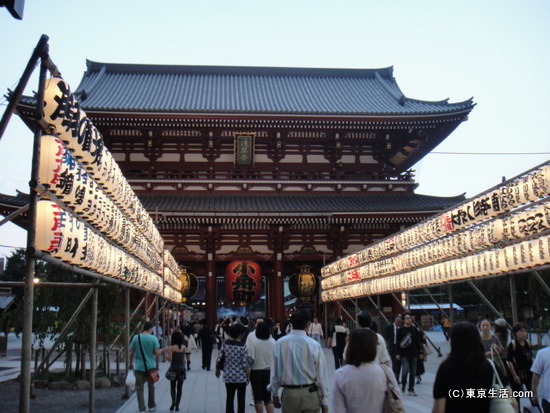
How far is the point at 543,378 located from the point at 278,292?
17.6 metres

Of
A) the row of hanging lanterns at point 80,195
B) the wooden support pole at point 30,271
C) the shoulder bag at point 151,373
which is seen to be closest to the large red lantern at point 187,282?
the row of hanging lanterns at point 80,195

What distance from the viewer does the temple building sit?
22922 millimetres

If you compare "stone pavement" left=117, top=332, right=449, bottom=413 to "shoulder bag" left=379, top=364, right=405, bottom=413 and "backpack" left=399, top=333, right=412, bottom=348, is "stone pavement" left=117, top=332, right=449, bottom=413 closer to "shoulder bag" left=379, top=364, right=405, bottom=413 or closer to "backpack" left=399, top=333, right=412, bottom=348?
"backpack" left=399, top=333, right=412, bottom=348

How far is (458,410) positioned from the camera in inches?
155

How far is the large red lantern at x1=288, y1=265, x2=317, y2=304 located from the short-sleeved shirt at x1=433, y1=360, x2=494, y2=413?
66.9 feet

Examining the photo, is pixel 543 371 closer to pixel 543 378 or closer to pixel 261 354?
pixel 543 378

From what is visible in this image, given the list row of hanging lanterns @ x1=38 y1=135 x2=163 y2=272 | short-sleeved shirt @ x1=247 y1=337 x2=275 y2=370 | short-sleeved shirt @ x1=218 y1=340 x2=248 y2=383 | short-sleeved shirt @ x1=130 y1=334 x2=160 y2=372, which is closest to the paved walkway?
short-sleeved shirt @ x1=130 y1=334 x2=160 y2=372

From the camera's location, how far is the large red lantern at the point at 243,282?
2328cm

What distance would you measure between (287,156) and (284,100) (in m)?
5.03

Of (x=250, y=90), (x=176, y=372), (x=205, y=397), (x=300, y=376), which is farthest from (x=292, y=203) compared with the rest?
(x=300, y=376)

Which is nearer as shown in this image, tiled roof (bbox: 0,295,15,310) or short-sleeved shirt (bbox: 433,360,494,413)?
short-sleeved shirt (bbox: 433,360,494,413)

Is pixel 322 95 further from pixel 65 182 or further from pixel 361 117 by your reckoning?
pixel 65 182

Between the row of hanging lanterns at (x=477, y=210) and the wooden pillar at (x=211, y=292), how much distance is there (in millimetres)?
8812

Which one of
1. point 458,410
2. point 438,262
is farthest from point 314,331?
point 458,410
